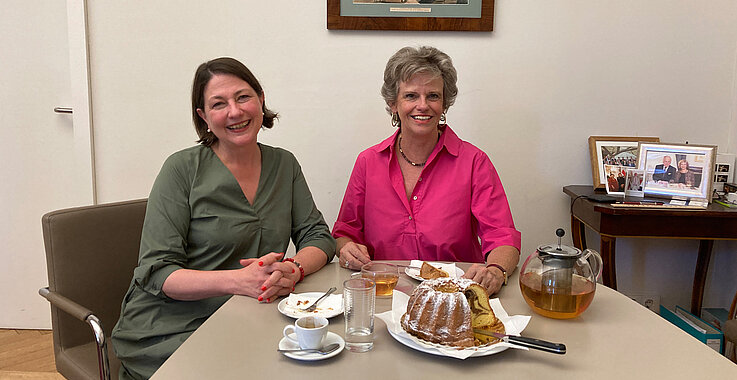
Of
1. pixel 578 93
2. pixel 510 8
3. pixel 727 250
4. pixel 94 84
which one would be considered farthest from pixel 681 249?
pixel 94 84

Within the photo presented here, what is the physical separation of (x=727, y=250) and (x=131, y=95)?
297 cm

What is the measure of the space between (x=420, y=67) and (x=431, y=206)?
0.48 m

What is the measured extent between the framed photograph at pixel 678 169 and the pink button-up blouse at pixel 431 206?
35.6 inches

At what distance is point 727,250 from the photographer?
8.75ft

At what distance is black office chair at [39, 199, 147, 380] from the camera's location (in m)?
1.63

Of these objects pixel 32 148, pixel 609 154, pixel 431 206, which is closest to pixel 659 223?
pixel 609 154

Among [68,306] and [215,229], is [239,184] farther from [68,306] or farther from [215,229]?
[68,306]

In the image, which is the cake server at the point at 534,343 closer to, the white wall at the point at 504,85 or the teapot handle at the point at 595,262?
the teapot handle at the point at 595,262

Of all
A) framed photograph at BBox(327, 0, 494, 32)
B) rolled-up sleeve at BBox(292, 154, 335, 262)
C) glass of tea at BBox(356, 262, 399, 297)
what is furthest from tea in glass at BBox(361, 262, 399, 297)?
framed photograph at BBox(327, 0, 494, 32)

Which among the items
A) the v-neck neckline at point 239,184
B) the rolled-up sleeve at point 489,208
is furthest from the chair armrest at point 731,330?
the v-neck neckline at point 239,184

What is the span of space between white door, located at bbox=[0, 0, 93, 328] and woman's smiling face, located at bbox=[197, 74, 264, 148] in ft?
4.73

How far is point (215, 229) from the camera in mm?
1596

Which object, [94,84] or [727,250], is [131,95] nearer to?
[94,84]

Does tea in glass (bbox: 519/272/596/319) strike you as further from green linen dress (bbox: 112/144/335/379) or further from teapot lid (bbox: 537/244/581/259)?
green linen dress (bbox: 112/144/335/379)
